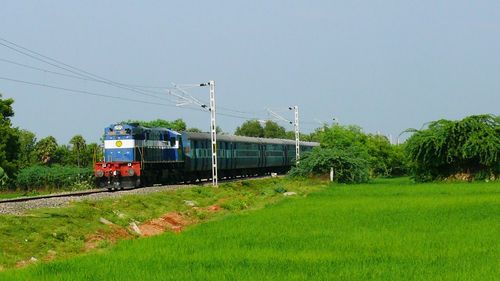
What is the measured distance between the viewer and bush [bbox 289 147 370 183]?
61.5 meters

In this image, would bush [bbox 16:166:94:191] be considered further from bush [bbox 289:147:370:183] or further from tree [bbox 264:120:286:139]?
tree [bbox 264:120:286:139]

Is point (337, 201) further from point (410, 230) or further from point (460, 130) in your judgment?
point (460, 130)

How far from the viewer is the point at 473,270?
14.5 m

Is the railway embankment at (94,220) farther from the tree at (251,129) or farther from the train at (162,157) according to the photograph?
the tree at (251,129)

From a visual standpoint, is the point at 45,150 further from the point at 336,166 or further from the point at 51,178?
the point at 336,166

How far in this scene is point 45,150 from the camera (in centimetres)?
10250

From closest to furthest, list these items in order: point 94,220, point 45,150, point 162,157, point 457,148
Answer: point 94,220 < point 162,157 < point 457,148 < point 45,150

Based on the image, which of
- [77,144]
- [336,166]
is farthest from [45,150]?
[336,166]

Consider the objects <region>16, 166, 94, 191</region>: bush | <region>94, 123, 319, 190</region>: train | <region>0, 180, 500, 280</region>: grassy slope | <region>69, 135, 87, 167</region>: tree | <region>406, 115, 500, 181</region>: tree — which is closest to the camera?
<region>0, 180, 500, 280</region>: grassy slope

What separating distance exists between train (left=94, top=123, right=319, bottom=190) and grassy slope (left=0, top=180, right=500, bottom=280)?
19.0m

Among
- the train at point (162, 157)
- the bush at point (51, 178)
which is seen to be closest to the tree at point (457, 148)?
the train at point (162, 157)

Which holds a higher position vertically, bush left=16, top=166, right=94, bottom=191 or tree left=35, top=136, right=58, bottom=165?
tree left=35, top=136, right=58, bottom=165

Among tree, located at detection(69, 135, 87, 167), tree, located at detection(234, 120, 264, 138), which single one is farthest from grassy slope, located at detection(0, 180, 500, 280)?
tree, located at detection(234, 120, 264, 138)

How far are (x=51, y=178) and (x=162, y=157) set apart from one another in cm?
1844
